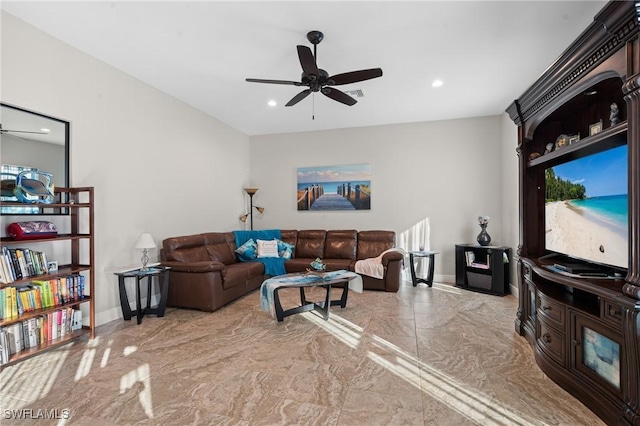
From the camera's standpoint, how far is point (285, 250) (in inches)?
217

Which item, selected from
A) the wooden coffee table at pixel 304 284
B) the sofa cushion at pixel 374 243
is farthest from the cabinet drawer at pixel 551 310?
the sofa cushion at pixel 374 243

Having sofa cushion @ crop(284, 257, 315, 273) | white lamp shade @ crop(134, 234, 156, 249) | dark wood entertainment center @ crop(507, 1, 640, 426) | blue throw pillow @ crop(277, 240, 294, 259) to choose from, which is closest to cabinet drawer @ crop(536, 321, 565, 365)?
dark wood entertainment center @ crop(507, 1, 640, 426)

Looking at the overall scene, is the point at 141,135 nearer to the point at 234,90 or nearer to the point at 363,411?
the point at 234,90

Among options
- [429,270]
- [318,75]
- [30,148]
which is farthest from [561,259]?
[30,148]

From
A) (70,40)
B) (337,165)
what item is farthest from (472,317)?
(70,40)

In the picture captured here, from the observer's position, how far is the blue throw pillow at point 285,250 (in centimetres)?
545

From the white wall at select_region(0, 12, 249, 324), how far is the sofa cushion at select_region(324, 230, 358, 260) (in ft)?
7.17

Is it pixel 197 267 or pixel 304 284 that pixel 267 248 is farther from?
pixel 304 284

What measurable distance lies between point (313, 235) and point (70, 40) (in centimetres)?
428

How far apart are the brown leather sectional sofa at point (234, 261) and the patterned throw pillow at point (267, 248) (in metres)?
0.35

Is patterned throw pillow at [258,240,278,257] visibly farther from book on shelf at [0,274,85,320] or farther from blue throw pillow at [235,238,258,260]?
book on shelf at [0,274,85,320]

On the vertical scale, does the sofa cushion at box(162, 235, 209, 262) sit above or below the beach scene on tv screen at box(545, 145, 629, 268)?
below

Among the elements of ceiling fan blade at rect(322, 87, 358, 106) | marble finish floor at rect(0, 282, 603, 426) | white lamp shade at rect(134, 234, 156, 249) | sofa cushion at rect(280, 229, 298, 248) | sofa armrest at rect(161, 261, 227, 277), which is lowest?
marble finish floor at rect(0, 282, 603, 426)

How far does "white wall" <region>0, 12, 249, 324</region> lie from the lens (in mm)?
→ 2781
